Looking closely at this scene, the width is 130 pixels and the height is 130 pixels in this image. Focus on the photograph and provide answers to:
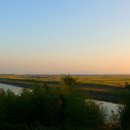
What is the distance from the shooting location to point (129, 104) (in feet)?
85.5

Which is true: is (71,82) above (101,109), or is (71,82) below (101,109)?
above


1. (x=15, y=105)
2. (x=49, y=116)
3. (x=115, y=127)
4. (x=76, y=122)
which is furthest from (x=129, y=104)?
(x=15, y=105)

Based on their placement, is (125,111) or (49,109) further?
(49,109)

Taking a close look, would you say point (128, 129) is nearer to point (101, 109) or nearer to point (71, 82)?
point (101, 109)

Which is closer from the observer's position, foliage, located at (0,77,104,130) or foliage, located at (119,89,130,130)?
foliage, located at (119,89,130,130)

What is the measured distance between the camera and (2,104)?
2695cm

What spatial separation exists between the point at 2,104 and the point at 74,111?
16.9 ft

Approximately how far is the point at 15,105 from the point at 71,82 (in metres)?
5.94

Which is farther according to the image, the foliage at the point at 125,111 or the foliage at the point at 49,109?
the foliage at the point at 49,109

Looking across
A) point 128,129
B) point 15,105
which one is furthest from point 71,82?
point 128,129

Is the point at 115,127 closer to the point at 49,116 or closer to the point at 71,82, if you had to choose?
the point at 49,116

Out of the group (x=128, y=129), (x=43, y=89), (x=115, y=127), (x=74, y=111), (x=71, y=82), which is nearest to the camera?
(x=128, y=129)

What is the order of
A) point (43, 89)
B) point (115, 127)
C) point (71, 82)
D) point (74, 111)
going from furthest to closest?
point (71, 82) < point (43, 89) < point (74, 111) < point (115, 127)

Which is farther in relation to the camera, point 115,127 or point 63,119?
point 63,119
